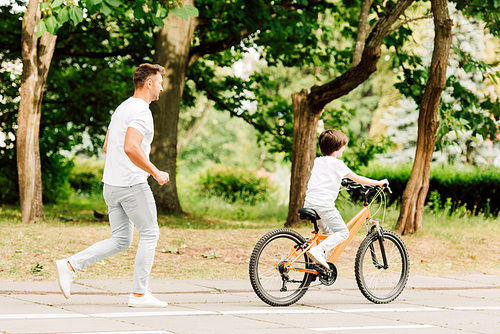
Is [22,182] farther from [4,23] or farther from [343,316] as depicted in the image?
[343,316]

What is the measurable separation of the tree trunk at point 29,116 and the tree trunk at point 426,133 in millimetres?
6535

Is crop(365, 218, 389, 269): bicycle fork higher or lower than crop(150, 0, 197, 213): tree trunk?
lower

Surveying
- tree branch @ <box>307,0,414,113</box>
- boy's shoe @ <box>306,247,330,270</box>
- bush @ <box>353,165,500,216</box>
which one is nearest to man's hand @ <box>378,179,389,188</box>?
boy's shoe @ <box>306,247,330,270</box>

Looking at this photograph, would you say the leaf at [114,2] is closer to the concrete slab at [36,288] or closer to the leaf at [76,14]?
the leaf at [76,14]

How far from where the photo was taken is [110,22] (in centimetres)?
1599

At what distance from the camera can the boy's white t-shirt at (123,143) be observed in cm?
505

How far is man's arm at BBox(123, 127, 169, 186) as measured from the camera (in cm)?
488

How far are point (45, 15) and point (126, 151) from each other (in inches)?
170

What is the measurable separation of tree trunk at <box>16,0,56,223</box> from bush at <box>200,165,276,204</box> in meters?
11.8

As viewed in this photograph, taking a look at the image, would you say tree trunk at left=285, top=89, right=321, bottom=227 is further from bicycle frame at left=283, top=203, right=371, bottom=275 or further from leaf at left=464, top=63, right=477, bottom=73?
bicycle frame at left=283, top=203, right=371, bottom=275

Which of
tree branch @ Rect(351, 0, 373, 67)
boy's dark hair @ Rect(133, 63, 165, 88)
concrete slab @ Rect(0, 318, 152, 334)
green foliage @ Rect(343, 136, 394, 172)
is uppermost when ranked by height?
tree branch @ Rect(351, 0, 373, 67)

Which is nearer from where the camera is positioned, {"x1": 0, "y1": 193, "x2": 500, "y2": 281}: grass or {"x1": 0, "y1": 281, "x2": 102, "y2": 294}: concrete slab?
{"x1": 0, "y1": 281, "x2": 102, "y2": 294}: concrete slab

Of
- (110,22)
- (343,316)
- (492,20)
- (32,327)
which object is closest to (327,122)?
(492,20)

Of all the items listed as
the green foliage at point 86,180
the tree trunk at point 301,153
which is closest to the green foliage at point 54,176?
the green foliage at point 86,180
